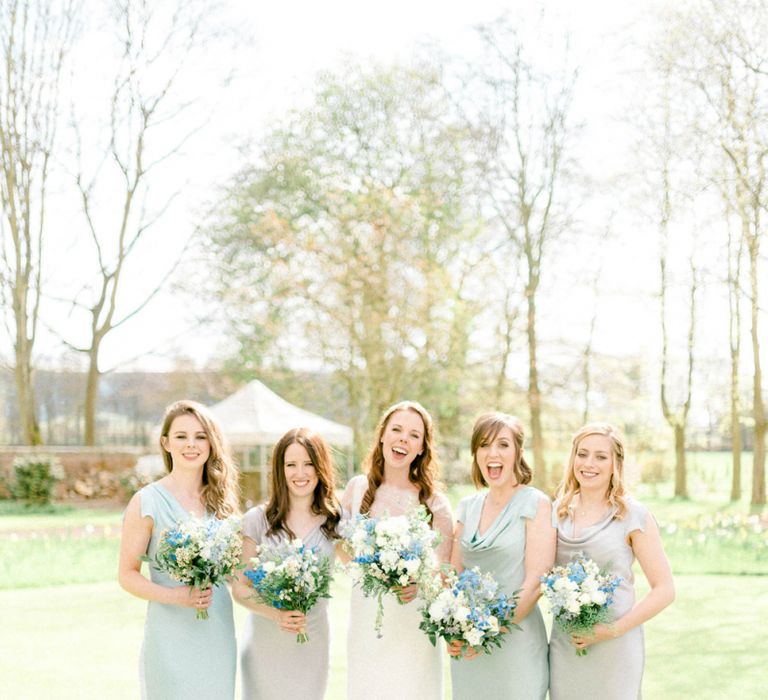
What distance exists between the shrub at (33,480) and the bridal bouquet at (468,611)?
21.7 meters

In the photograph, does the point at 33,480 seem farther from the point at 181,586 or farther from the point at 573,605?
the point at 573,605

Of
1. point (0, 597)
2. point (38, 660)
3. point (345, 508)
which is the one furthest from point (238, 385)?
point (345, 508)

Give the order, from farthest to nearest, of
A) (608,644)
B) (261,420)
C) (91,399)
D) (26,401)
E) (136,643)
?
(91,399)
(26,401)
(261,420)
(136,643)
(608,644)

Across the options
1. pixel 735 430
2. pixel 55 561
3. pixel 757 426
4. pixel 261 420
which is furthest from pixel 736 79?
pixel 55 561

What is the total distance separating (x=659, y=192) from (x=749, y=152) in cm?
1103

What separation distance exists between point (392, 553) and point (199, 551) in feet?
2.60

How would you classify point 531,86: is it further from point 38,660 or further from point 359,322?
point 38,660

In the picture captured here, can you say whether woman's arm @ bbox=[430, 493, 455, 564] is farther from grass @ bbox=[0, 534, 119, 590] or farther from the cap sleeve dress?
grass @ bbox=[0, 534, 119, 590]

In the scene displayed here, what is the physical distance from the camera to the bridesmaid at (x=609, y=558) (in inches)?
177

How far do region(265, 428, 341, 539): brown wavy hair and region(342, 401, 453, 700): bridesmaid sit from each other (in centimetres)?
20

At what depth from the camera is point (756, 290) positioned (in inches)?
771

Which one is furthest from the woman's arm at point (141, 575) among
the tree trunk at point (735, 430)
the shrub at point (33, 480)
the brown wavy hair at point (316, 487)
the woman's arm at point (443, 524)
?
the tree trunk at point (735, 430)

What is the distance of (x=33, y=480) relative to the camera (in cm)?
2420

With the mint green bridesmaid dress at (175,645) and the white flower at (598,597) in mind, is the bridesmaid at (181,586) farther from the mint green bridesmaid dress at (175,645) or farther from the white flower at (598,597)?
the white flower at (598,597)
